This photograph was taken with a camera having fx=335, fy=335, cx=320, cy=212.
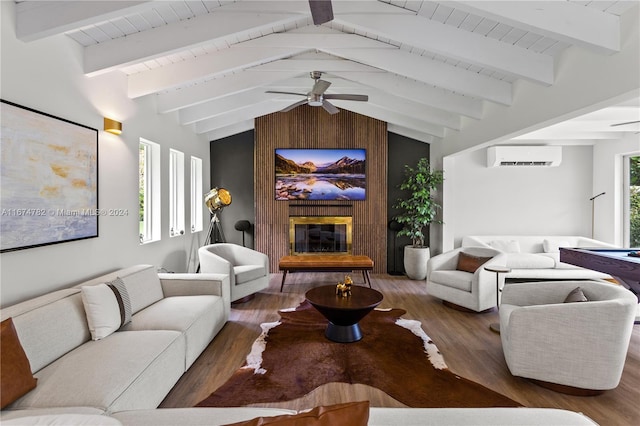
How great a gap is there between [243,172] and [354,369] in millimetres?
4974

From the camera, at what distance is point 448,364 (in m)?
2.94

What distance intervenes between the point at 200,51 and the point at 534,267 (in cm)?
557

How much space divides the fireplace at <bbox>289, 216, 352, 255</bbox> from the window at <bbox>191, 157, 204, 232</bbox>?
1.77 m

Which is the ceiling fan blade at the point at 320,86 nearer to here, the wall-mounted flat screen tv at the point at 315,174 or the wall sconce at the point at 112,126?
the wall sconce at the point at 112,126

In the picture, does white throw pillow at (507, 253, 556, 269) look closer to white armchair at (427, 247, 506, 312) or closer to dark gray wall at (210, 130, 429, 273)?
white armchair at (427, 247, 506, 312)

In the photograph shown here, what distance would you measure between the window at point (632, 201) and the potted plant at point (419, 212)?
3.04 meters

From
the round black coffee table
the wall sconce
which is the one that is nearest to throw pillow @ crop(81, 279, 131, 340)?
the wall sconce

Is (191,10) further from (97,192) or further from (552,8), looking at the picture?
(552,8)

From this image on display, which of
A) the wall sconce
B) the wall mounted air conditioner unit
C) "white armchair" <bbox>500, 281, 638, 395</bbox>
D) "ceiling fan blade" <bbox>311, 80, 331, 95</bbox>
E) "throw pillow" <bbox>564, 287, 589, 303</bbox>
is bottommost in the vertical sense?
"white armchair" <bbox>500, 281, 638, 395</bbox>

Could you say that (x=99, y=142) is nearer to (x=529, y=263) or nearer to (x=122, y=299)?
(x=122, y=299)

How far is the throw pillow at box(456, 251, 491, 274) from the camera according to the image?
A: 14.8 ft

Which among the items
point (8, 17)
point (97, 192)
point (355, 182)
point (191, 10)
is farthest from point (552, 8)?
point (355, 182)

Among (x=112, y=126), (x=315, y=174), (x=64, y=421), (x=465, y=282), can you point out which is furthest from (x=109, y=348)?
(x=315, y=174)

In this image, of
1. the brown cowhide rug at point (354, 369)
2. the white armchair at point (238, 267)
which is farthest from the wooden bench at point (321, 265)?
the brown cowhide rug at point (354, 369)
